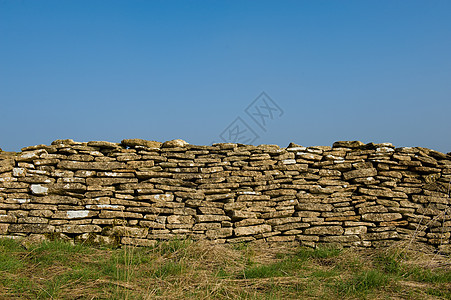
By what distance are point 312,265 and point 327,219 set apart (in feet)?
3.06

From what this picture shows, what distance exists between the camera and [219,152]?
5996mm

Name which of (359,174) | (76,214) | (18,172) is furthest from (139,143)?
(359,174)

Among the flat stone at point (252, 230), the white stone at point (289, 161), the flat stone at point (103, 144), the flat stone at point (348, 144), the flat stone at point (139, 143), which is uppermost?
the flat stone at point (348, 144)

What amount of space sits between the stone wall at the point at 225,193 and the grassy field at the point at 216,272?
11.7 inches

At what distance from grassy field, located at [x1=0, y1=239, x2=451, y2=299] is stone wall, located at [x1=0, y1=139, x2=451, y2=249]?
298mm

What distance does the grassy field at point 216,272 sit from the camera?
164 inches

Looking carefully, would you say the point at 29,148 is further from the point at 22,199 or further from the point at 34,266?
the point at 34,266

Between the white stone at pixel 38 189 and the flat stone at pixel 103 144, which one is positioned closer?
the white stone at pixel 38 189

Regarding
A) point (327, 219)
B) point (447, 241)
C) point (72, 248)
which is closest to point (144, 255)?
point (72, 248)

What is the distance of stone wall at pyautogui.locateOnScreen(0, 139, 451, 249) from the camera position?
17.8 ft

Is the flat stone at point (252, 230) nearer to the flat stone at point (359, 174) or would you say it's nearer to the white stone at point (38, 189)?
the flat stone at point (359, 174)

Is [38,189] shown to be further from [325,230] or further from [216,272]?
[325,230]

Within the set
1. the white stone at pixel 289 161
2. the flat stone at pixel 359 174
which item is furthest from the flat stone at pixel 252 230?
the flat stone at pixel 359 174

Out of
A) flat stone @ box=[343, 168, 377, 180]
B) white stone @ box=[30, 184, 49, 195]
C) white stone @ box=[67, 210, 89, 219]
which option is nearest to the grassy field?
white stone @ box=[67, 210, 89, 219]
